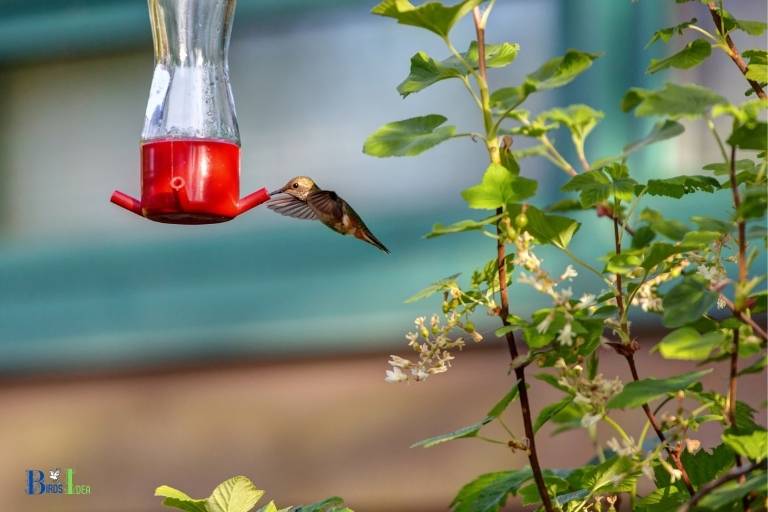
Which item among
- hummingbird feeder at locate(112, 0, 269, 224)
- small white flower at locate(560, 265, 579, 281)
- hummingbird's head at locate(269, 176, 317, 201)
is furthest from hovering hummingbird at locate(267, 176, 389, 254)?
small white flower at locate(560, 265, 579, 281)

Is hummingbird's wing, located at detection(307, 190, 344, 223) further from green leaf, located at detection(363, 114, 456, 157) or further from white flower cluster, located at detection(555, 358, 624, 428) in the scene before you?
white flower cluster, located at detection(555, 358, 624, 428)

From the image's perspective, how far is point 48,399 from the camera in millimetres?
4309

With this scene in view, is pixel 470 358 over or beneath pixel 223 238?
beneath

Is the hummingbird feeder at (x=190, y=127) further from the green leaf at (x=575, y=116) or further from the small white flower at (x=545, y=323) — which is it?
the small white flower at (x=545, y=323)

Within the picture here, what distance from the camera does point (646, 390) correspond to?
43.6 inches

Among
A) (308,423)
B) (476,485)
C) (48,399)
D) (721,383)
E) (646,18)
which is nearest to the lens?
(476,485)

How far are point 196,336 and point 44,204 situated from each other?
3.07 feet

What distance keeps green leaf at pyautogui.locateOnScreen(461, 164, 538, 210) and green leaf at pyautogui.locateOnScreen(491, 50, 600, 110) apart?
0.07 m

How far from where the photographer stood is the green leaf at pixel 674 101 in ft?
3.40

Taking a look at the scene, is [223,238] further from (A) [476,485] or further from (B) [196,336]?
(A) [476,485]

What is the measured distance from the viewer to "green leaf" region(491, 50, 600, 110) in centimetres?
116

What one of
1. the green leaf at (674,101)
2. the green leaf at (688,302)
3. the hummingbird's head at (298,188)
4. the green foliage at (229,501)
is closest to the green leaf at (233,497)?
the green foliage at (229,501)

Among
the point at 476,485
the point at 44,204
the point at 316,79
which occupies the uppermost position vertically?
the point at 316,79

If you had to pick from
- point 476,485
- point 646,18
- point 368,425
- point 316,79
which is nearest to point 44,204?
point 316,79
